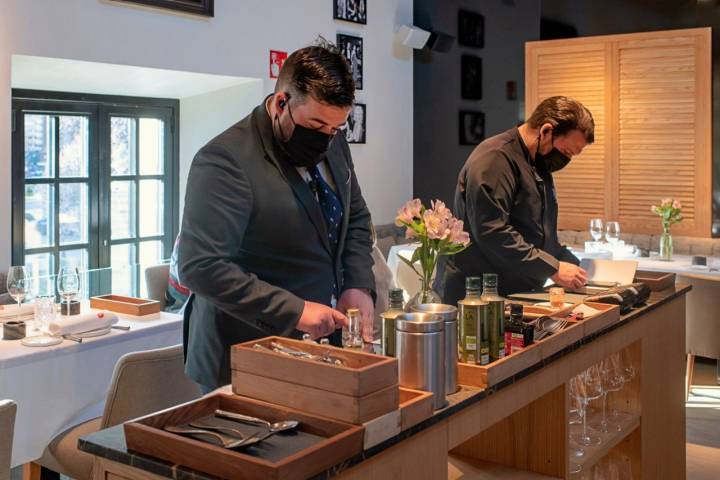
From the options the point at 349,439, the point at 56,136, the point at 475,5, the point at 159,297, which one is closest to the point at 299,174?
the point at 349,439

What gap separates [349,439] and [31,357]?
1933mm

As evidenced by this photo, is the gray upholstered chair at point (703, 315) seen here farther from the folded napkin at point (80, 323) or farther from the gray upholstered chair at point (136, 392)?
the folded napkin at point (80, 323)

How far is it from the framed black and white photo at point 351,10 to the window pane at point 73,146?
2303 millimetres

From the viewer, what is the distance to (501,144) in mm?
A: 3186

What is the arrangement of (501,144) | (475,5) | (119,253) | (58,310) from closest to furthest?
(501,144) → (58,310) → (119,253) → (475,5)

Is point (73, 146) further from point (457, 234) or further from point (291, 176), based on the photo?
point (457, 234)

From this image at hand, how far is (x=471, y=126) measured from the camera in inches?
297

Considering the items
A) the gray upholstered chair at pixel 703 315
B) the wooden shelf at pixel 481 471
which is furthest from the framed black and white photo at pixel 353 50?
the wooden shelf at pixel 481 471

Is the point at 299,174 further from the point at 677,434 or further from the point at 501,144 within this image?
the point at 677,434

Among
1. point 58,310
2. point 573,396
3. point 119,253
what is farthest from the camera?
point 119,253

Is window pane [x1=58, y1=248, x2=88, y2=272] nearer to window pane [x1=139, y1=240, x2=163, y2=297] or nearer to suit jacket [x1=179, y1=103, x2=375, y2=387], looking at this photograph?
window pane [x1=139, y1=240, x2=163, y2=297]

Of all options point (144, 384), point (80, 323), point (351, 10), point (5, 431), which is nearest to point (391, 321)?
point (5, 431)

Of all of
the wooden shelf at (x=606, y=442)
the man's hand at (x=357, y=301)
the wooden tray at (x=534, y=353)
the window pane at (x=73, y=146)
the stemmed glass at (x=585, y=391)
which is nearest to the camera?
the wooden tray at (x=534, y=353)

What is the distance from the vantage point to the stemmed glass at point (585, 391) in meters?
2.63
